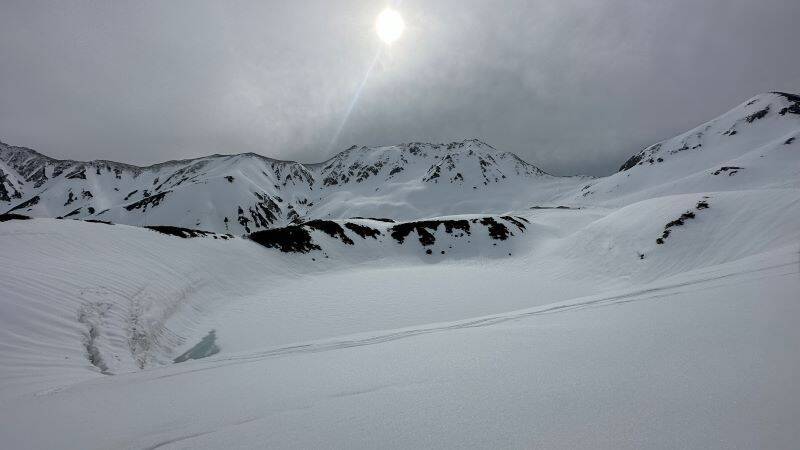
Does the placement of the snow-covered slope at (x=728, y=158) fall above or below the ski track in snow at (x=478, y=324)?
above

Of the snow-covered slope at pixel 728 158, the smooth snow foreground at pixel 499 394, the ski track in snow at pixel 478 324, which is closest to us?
the smooth snow foreground at pixel 499 394

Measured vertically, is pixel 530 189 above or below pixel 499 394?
above

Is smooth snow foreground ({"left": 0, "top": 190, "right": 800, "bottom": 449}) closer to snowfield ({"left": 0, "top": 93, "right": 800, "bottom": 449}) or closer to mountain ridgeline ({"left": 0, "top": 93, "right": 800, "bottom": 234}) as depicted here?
snowfield ({"left": 0, "top": 93, "right": 800, "bottom": 449})

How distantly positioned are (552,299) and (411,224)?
28143 mm

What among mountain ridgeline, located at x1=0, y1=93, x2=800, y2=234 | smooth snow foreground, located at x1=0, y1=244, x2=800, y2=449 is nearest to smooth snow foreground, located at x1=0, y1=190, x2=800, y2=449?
smooth snow foreground, located at x1=0, y1=244, x2=800, y2=449

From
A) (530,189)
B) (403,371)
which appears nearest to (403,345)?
(403,371)

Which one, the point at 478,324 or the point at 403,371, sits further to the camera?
the point at 478,324

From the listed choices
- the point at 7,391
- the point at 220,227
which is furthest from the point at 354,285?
the point at 220,227

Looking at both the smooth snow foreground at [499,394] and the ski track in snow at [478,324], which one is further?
the ski track in snow at [478,324]

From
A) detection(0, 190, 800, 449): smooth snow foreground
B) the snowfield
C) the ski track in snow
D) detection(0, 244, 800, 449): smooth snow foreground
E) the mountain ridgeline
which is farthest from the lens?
the mountain ridgeline

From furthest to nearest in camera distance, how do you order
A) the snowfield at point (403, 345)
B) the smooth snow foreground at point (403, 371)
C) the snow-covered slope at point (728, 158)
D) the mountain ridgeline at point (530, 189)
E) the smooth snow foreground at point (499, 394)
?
the mountain ridgeline at point (530, 189) < the snow-covered slope at point (728, 158) < the snowfield at point (403, 345) < the smooth snow foreground at point (403, 371) < the smooth snow foreground at point (499, 394)

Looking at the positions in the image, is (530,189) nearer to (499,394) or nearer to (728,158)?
(728,158)

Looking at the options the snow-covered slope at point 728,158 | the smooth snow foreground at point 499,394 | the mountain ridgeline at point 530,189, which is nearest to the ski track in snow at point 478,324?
the smooth snow foreground at point 499,394

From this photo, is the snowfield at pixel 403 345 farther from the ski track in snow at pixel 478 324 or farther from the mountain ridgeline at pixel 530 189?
the mountain ridgeline at pixel 530 189
